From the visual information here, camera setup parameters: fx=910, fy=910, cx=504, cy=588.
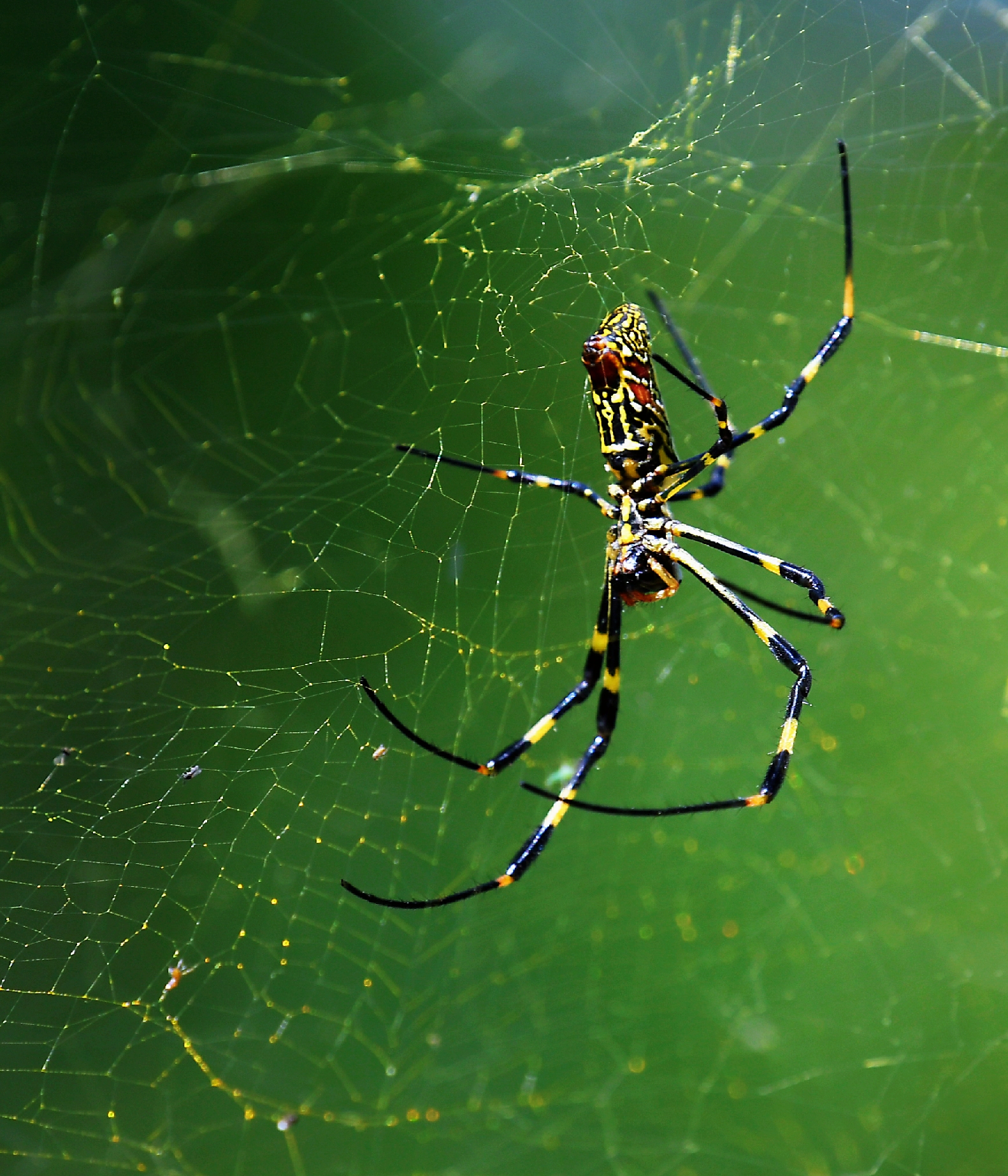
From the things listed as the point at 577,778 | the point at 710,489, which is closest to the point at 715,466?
the point at 710,489

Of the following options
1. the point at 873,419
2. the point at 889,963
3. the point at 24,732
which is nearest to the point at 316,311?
the point at 24,732

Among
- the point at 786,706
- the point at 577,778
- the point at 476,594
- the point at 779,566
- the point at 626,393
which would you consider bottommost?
the point at 577,778

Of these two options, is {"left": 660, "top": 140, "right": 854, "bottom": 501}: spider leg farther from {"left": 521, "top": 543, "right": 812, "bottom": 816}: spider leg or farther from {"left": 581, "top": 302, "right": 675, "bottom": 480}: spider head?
{"left": 521, "top": 543, "right": 812, "bottom": 816}: spider leg

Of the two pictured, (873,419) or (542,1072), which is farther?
(873,419)

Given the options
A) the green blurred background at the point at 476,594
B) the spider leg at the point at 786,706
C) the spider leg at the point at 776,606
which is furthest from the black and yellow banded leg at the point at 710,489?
the green blurred background at the point at 476,594

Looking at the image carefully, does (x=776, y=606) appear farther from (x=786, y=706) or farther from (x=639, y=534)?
(x=639, y=534)

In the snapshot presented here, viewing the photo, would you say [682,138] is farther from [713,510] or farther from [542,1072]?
[542,1072]

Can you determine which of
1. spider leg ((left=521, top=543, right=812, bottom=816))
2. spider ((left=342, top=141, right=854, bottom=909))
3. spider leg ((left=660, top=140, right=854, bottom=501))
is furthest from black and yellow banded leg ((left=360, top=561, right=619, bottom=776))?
spider leg ((left=660, top=140, right=854, bottom=501))
